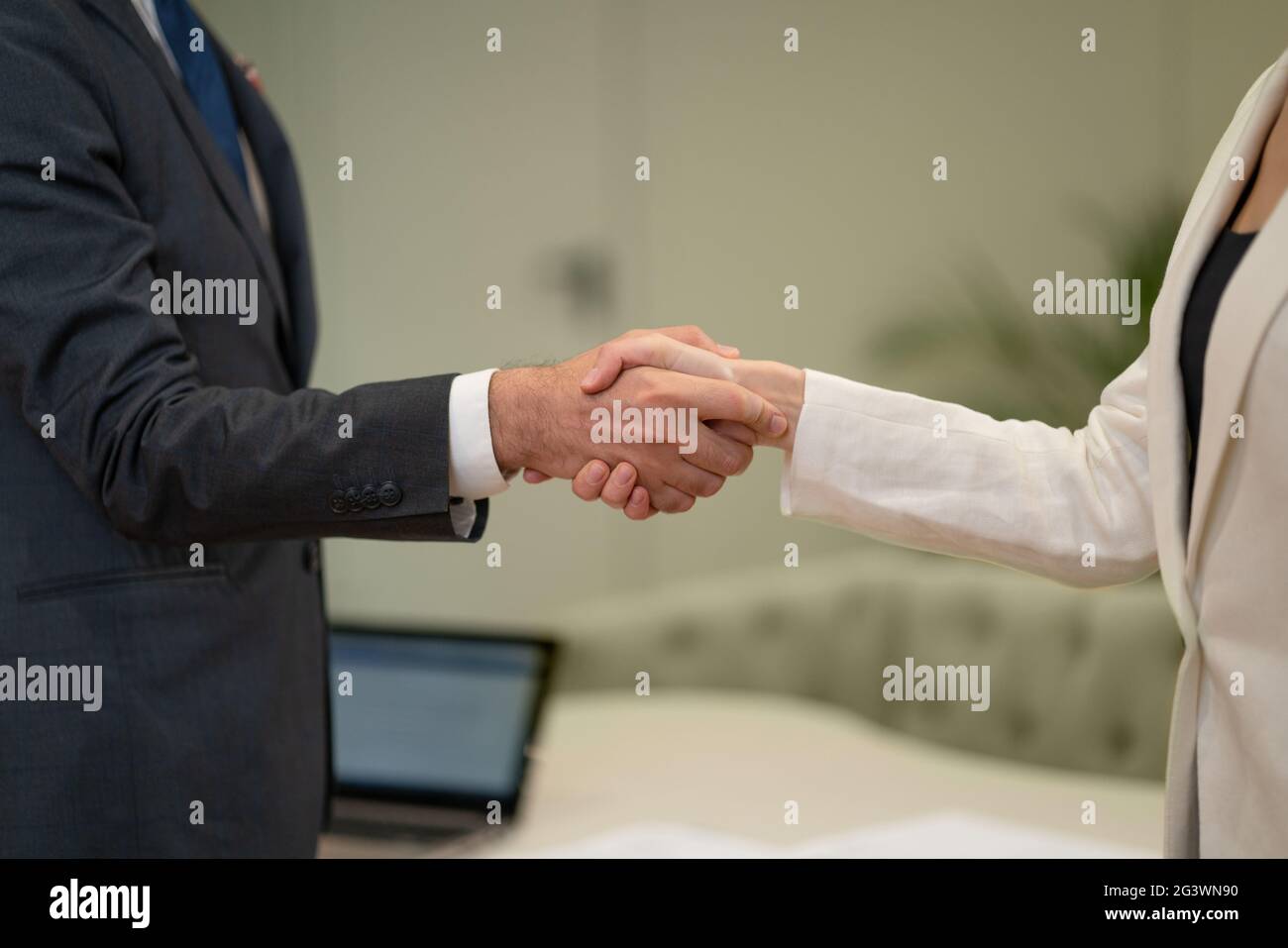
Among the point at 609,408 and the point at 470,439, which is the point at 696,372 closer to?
the point at 609,408

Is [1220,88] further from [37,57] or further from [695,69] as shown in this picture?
[37,57]

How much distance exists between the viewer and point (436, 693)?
2125 mm

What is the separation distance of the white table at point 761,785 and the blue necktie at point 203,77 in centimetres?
106

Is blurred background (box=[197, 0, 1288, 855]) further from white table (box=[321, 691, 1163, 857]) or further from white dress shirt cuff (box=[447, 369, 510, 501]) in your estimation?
white dress shirt cuff (box=[447, 369, 510, 501])

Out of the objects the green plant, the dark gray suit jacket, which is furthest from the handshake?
the green plant

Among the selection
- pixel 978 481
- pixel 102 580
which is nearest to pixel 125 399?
pixel 102 580

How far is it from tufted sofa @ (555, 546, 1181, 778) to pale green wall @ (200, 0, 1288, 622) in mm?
246

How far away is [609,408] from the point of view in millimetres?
1333

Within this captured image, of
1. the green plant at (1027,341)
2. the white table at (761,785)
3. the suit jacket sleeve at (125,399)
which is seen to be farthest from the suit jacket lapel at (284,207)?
the green plant at (1027,341)

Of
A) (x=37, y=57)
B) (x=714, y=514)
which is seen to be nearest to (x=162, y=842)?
(x=37, y=57)

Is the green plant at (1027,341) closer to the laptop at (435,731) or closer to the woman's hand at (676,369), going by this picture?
the laptop at (435,731)

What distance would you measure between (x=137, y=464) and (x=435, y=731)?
994 mm

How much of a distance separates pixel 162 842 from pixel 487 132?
8.59 ft

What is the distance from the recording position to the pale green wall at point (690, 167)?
3.22 metres
